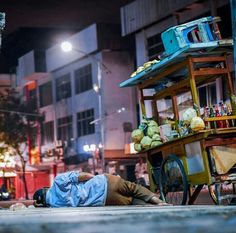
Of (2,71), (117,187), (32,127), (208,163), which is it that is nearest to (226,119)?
(208,163)

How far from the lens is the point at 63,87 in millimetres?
42812

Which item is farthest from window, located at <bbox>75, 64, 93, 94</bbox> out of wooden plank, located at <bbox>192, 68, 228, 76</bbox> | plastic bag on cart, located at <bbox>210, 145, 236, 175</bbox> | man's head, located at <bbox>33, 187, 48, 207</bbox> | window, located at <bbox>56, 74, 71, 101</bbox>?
plastic bag on cart, located at <bbox>210, 145, 236, 175</bbox>

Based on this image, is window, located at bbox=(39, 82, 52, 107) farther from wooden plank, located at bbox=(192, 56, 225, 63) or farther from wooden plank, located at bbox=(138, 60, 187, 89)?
wooden plank, located at bbox=(192, 56, 225, 63)

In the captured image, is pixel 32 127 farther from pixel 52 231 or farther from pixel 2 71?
pixel 52 231

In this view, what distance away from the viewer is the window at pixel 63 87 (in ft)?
138

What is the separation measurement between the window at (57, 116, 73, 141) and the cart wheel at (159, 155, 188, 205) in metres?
31.6

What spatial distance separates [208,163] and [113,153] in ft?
92.8

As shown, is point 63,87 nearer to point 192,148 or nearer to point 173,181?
point 173,181

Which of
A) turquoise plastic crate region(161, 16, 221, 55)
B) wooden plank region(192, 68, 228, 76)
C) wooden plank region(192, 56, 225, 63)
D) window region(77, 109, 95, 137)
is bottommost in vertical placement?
wooden plank region(192, 68, 228, 76)

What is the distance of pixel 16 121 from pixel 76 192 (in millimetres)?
35655

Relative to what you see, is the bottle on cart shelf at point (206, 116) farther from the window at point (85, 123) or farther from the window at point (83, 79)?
the window at point (83, 79)

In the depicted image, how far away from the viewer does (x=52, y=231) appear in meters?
2.65

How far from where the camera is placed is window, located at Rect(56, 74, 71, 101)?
42031 millimetres

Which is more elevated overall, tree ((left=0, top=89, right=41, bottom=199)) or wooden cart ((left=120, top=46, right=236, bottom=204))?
tree ((left=0, top=89, right=41, bottom=199))
